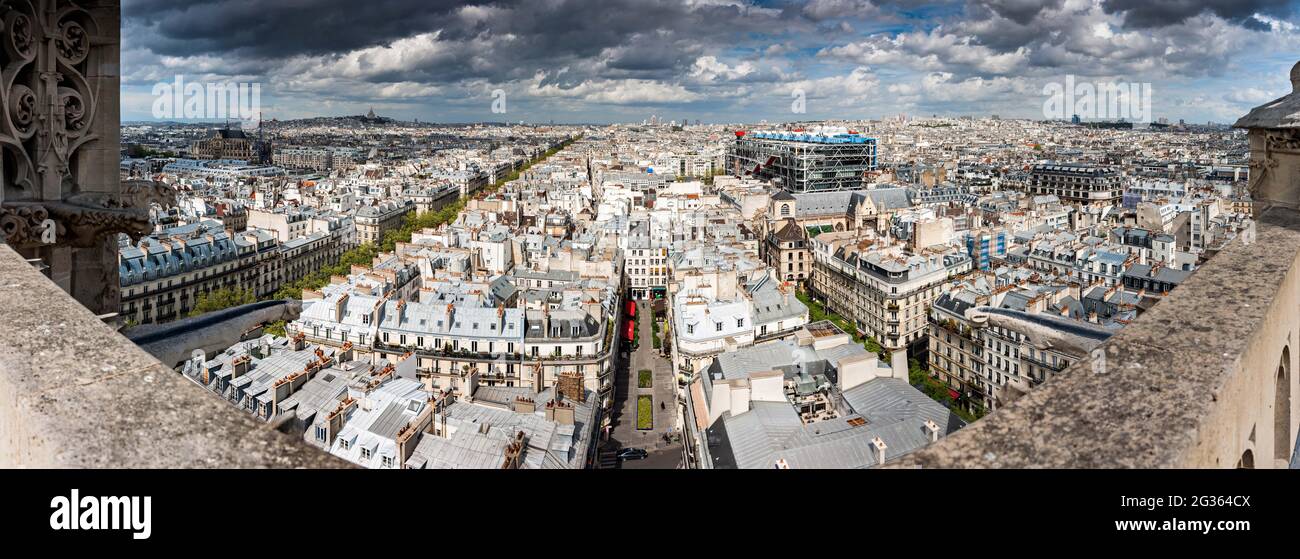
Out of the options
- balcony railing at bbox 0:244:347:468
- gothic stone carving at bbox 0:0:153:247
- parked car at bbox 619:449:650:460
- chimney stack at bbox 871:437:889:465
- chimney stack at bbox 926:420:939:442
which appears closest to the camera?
balcony railing at bbox 0:244:347:468

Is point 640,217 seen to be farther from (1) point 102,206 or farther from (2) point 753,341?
(1) point 102,206

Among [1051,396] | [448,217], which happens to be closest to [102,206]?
[1051,396]

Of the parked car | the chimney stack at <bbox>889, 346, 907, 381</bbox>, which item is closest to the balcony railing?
the chimney stack at <bbox>889, 346, 907, 381</bbox>

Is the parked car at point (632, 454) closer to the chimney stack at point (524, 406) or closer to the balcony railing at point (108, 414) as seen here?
the chimney stack at point (524, 406)

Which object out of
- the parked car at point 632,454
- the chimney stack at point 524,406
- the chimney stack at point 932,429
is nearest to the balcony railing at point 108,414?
the chimney stack at point 932,429

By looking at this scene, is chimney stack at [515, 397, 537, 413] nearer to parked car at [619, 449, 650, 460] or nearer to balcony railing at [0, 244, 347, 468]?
parked car at [619, 449, 650, 460]

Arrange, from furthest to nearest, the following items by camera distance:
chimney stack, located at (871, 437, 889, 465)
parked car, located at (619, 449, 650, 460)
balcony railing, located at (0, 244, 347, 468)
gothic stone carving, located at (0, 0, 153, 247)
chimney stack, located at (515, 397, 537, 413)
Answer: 1. parked car, located at (619, 449, 650, 460)
2. chimney stack, located at (515, 397, 537, 413)
3. chimney stack, located at (871, 437, 889, 465)
4. gothic stone carving, located at (0, 0, 153, 247)
5. balcony railing, located at (0, 244, 347, 468)
